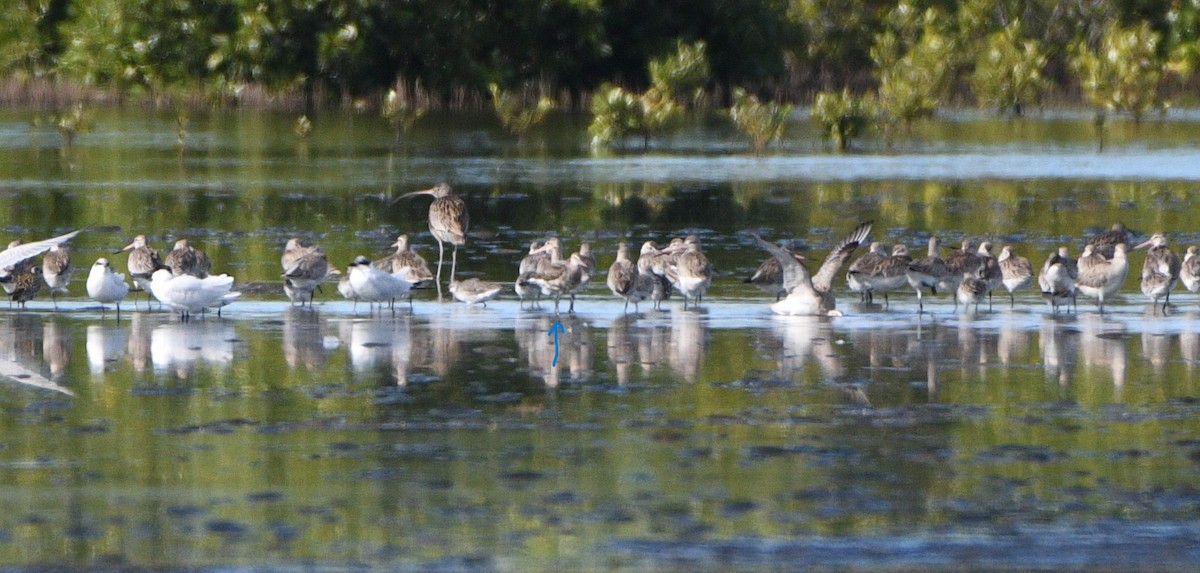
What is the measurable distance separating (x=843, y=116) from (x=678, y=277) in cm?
2600

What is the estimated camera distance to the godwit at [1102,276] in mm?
16312

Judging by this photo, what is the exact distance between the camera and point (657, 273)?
17109 mm

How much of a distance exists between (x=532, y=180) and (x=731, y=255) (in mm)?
12023

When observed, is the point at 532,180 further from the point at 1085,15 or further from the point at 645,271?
the point at 1085,15

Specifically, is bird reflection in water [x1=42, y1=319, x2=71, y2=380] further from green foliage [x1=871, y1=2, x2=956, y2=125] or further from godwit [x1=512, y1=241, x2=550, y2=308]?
green foliage [x1=871, y1=2, x2=956, y2=125]

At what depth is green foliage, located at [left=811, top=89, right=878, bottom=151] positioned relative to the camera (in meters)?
42.1

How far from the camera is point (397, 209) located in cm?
2730

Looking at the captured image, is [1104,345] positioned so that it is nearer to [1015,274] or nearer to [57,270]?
[1015,274]

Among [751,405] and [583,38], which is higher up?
[583,38]

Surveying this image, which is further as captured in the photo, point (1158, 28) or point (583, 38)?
point (1158, 28)

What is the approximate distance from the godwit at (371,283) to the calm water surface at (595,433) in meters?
0.22

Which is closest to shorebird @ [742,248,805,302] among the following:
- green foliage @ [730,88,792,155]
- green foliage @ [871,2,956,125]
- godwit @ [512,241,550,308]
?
godwit @ [512,241,550,308]

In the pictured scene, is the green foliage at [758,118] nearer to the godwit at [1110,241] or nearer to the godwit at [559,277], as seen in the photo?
the godwit at [1110,241]

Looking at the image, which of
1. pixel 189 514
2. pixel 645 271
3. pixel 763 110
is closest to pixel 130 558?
pixel 189 514
